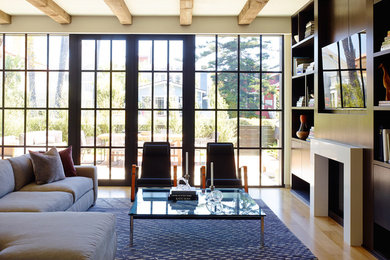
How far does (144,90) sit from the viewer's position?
20.5 feet

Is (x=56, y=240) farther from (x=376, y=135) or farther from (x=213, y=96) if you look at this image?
(x=213, y=96)

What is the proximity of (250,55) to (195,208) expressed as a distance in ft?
11.5

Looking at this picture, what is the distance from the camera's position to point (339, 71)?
13.4 feet

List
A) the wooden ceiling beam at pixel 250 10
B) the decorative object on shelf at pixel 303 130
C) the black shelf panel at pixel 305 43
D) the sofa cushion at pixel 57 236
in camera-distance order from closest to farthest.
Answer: the sofa cushion at pixel 57 236 < the wooden ceiling beam at pixel 250 10 < the black shelf panel at pixel 305 43 < the decorative object on shelf at pixel 303 130

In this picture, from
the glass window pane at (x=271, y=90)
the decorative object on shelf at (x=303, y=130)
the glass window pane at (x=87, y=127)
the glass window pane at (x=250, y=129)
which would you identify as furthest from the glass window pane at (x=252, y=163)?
the glass window pane at (x=87, y=127)

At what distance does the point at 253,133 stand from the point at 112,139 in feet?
8.19

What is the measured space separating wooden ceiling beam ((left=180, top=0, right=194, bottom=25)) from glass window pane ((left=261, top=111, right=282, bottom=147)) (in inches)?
80.9

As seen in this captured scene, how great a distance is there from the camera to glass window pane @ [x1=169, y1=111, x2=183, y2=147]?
6234 millimetres

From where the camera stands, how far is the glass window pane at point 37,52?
6.21 metres

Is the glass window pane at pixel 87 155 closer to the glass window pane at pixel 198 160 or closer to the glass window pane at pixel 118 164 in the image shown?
the glass window pane at pixel 118 164

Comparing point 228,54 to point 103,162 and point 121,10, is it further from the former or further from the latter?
point 103,162

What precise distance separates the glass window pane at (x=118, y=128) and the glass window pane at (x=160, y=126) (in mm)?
550

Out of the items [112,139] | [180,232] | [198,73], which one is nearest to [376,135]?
[180,232]

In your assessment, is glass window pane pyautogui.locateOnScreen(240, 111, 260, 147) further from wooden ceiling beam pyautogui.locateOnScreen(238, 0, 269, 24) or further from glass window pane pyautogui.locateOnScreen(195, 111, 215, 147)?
wooden ceiling beam pyautogui.locateOnScreen(238, 0, 269, 24)
